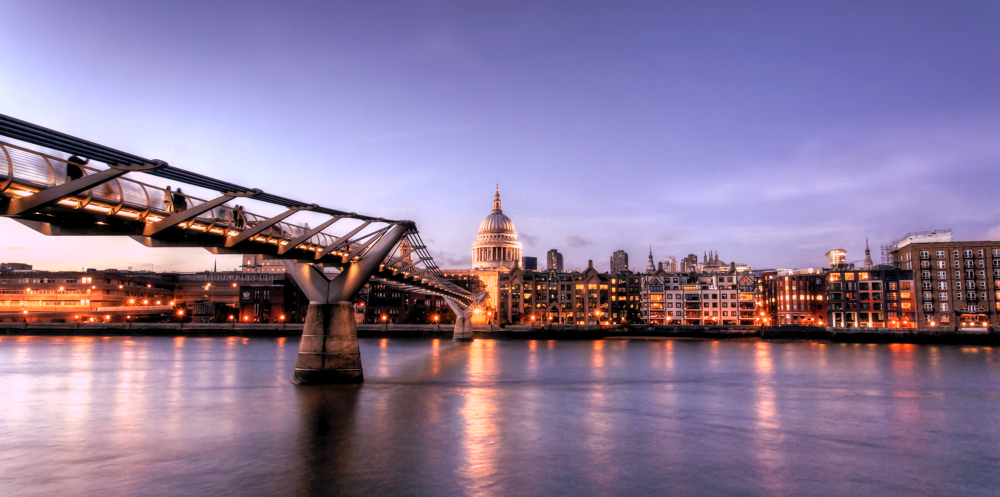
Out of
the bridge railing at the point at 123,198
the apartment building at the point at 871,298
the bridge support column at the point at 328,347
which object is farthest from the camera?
the apartment building at the point at 871,298

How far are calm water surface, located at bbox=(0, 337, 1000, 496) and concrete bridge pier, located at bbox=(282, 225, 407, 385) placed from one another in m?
1.66

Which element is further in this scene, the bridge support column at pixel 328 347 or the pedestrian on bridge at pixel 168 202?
the bridge support column at pixel 328 347

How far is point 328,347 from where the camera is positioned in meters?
42.2

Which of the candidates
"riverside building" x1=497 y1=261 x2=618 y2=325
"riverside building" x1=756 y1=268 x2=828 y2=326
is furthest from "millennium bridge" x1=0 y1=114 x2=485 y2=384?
"riverside building" x1=497 y1=261 x2=618 y2=325

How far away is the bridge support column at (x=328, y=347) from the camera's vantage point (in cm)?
4097

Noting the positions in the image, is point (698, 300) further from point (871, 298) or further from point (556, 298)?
point (556, 298)

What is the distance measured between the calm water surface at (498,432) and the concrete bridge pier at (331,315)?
5.45ft

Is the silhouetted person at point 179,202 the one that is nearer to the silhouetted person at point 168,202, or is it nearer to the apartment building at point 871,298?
the silhouetted person at point 168,202

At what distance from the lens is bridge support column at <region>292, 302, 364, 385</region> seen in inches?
1613

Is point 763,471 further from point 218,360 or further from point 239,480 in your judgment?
point 218,360

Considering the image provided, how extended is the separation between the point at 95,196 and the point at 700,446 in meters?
24.0

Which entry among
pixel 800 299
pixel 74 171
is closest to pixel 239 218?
pixel 74 171

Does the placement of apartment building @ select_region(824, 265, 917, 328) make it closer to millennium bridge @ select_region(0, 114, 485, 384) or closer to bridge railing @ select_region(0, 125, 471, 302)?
millennium bridge @ select_region(0, 114, 485, 384)

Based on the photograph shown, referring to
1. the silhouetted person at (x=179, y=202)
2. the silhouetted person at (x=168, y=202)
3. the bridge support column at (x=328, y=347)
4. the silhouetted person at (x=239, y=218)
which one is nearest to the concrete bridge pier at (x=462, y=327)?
the bridge support column at (x=328, y=347)
